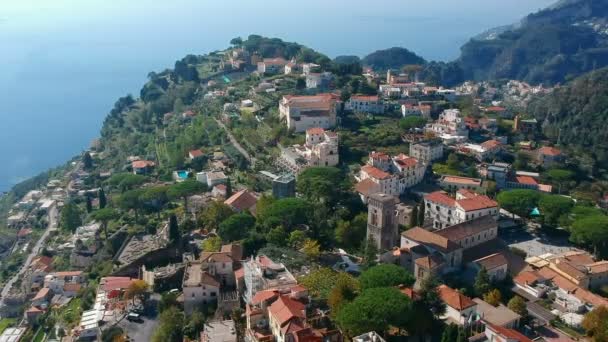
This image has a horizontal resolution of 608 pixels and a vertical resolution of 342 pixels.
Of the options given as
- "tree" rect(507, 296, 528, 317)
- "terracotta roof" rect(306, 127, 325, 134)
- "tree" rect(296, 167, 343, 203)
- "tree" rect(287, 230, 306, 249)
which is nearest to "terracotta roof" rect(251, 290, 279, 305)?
"tree" rect(287, 230, 306, 249)

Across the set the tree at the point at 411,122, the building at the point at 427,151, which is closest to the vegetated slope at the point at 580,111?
the tree at the point at 411,122

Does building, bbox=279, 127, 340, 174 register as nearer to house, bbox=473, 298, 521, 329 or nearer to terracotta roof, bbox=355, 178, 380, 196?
terracotta roof, bbox=355, 178, 380, 196

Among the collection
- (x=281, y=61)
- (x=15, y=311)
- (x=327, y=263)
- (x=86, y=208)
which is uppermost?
(x=281, y=61)

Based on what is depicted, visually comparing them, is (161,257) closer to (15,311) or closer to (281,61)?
(15,311)

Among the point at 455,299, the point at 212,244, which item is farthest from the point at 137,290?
the point at 455,299

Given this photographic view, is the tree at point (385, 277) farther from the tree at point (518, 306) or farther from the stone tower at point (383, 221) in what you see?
the stone tower at point (383, 221)

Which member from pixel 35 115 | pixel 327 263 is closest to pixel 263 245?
pixel 327 263
